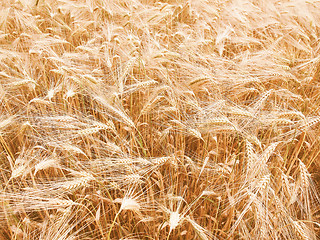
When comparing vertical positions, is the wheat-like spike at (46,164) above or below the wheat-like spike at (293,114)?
below

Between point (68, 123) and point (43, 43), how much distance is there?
0.94 m

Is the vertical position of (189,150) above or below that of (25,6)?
below

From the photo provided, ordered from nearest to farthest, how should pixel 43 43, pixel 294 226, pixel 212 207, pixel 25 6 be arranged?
pixel 294 226 < pixel 212 207 < pixel 43 43 < pixel 25 6

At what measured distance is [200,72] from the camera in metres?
1.64

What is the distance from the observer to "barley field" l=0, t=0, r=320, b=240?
1.07m

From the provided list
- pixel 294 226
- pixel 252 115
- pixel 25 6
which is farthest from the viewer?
pixel 25 6

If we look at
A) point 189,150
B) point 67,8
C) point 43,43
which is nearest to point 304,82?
point 189,150

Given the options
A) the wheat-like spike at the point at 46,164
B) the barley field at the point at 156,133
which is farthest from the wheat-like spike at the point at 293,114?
the wheat-like spike at the point at 46,164

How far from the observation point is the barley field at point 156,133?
1066 millimetres

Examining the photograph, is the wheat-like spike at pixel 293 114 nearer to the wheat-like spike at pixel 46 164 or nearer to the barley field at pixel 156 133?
the barley field at pixel 156 133

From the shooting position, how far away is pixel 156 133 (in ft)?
5.17

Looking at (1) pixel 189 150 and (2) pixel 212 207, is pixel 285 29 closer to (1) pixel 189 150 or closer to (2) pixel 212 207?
(1) pixel 189 150

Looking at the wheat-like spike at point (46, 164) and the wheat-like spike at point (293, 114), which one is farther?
the wheat-like spike at point (293, 114)

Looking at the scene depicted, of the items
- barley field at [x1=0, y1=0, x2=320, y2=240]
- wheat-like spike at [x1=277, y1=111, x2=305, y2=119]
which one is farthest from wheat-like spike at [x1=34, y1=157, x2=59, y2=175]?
wheat-like spike at [x1=277, y1=111, x2=305, y2=119]
